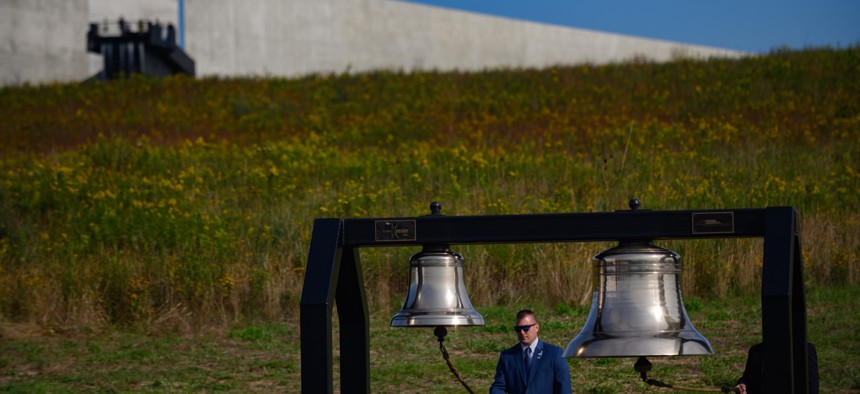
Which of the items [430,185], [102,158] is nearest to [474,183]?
[430,185]

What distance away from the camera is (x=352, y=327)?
468 centimetres

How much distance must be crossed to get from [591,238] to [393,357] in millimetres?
7290

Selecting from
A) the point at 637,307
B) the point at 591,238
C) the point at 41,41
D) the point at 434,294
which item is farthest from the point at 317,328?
the point at 41,41

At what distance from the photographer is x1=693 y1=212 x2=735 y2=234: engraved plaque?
12.0 feet

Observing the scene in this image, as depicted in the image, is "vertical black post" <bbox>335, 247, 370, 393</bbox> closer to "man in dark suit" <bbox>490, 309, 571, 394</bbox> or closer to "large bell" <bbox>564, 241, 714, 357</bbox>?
"man in dark suit" <bbox>490, 309, 571, 394</bbox>

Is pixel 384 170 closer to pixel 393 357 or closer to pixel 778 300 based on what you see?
pixel 393 357

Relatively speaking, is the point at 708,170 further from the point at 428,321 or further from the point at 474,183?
the point at 428,321

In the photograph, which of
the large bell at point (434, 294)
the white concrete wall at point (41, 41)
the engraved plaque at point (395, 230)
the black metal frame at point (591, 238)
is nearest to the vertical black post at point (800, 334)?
the black metal frame at point (591, 238)

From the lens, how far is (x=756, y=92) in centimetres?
2575

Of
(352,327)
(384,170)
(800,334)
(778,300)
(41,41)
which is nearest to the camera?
(778,300)

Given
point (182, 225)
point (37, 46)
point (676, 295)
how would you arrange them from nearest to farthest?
1. point (676, 295)
2. point (182, 225)
3. point (37, 46)

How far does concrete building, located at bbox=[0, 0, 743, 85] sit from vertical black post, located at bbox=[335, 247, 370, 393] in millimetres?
29579

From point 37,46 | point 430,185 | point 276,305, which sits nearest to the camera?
point 276,305

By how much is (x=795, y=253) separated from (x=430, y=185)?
1352 cm
